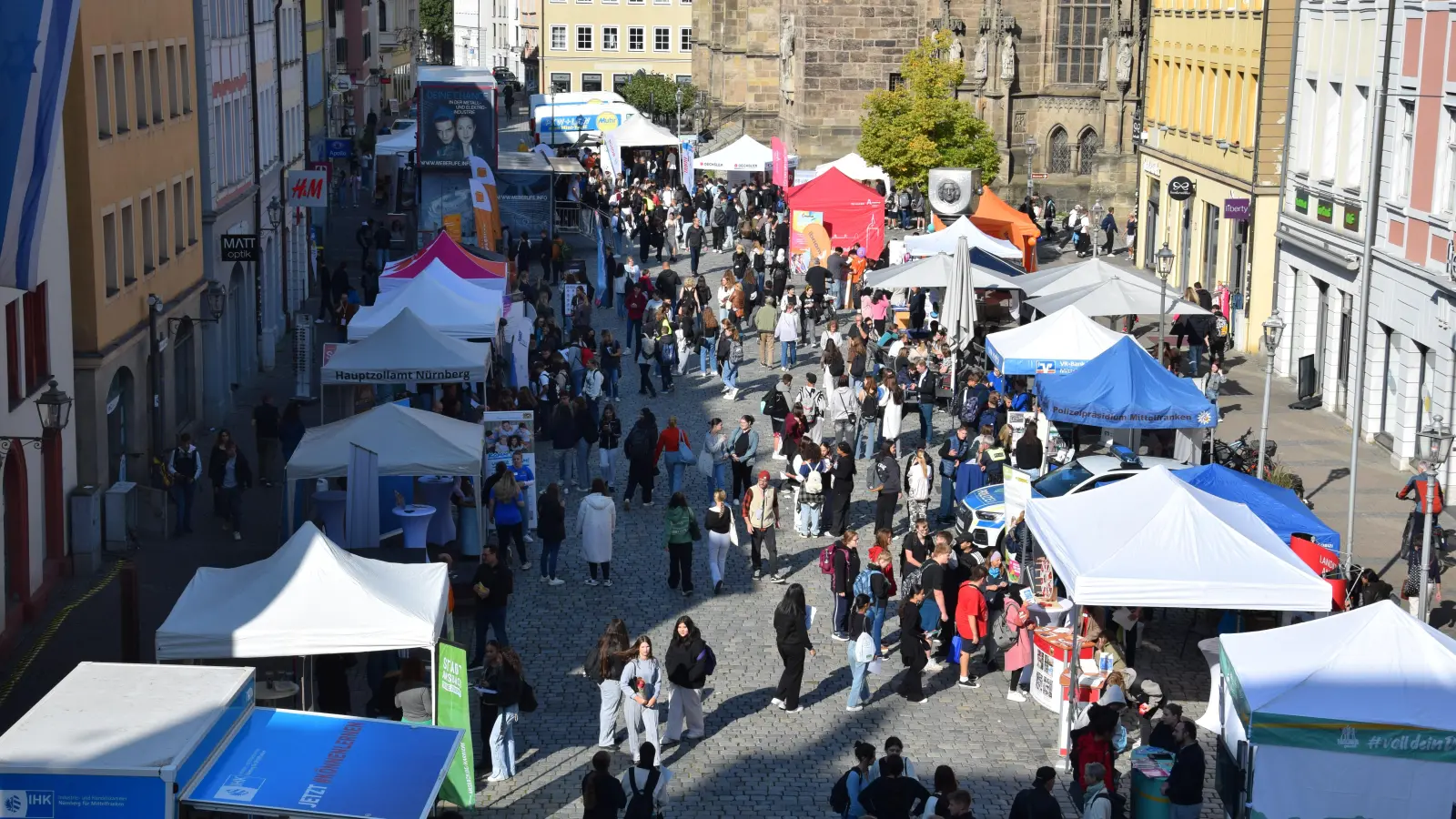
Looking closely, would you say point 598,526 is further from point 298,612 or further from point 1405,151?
point 1405,151

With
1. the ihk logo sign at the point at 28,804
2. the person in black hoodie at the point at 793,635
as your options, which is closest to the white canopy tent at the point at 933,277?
the person in black hoodie at the point at 793,635

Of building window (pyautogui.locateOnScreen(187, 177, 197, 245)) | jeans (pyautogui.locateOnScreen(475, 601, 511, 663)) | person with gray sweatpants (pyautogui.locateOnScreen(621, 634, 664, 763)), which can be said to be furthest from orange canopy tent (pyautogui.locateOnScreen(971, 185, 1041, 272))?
person with gray sweatpants (pyautogui.locateOnScreen(621, 634, 664, 763))

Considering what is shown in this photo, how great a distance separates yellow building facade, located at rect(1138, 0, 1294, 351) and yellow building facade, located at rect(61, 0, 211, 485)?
1937 centimetres

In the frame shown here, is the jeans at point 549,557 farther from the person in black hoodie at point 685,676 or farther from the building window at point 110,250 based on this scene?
the building window at point 110,250

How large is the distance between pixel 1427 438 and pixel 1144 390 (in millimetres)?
5001

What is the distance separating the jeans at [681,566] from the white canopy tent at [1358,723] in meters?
8.19

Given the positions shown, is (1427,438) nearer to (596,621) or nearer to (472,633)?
(596,621)

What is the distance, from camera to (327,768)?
12914 millimetres

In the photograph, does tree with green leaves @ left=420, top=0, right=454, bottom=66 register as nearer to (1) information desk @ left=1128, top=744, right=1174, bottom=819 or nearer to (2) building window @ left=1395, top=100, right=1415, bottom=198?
(2) building window @ left=1395, top=100, right=1415, bottom=198

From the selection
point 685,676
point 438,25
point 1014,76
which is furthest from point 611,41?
point 685,676

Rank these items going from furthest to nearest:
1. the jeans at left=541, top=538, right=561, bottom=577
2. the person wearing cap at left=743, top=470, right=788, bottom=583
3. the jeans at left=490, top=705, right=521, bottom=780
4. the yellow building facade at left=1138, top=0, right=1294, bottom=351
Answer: the yellow building facade at left=1138, top=0, right=1294, bottom=351, the person wearing cap at left=743, top=470, right=788, bottom=583, the jeans at left=541, top=538, right=561, bottom=577, the jeans at left=490, top=705, right=521, bottom=780

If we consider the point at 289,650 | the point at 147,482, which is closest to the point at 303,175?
the point at 147,482

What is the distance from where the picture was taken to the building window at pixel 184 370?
97.7 feet

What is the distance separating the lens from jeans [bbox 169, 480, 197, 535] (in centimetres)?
2447
